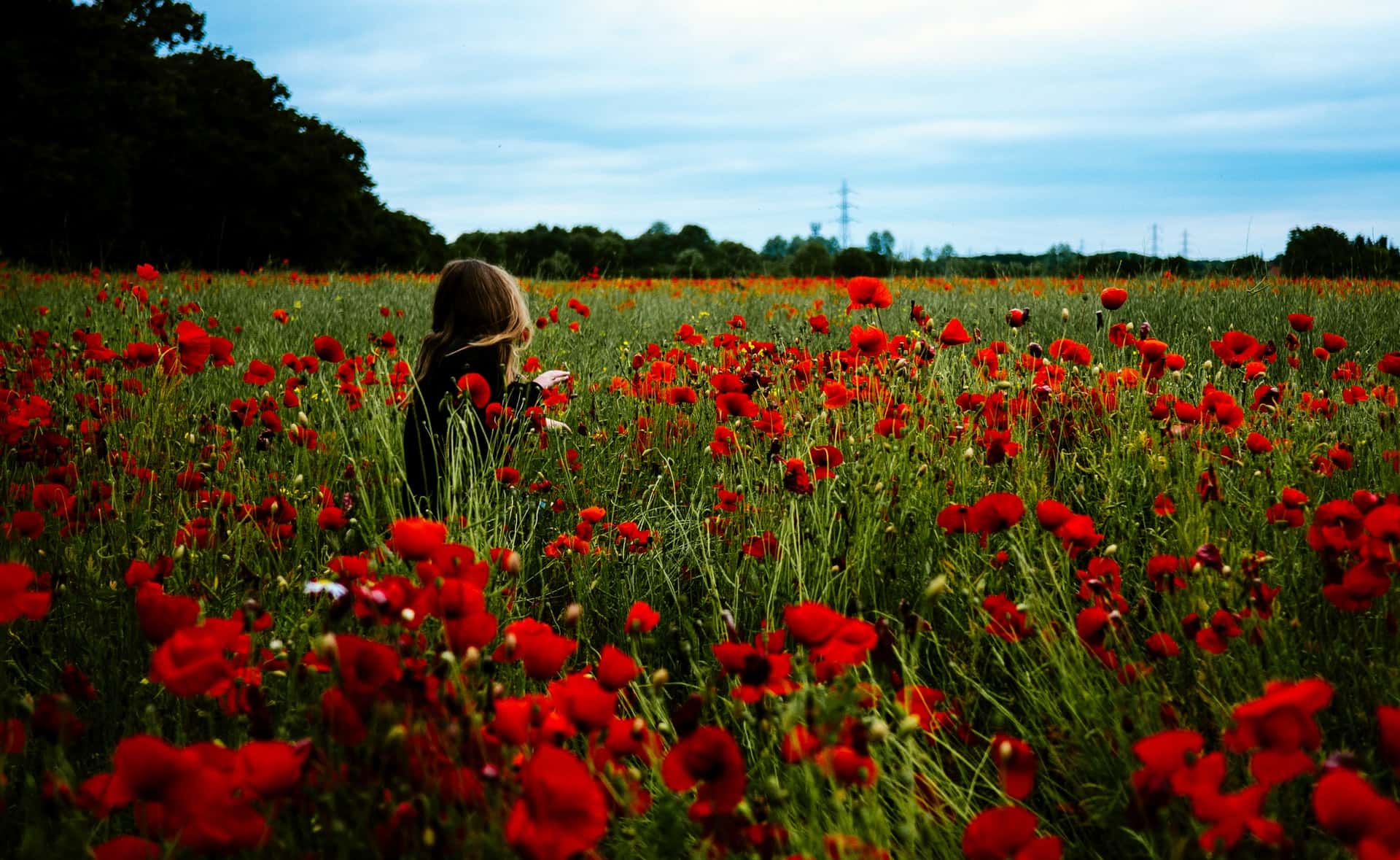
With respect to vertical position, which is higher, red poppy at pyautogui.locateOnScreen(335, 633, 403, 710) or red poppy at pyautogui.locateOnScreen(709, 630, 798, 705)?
red poppy at pyautogui.locateOnScreen(335, 633, 403, 710)

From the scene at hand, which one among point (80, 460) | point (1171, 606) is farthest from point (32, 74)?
point (1171, 606)

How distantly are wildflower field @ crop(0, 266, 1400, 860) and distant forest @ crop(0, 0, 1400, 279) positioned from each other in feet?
22.6

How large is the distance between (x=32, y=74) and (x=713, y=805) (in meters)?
23.9

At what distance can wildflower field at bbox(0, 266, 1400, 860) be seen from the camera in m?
1.00

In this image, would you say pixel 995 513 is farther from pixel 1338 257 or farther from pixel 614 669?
pixel 1338 257

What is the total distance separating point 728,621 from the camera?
1252mm

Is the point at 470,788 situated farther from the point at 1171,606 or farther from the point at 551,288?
the point at 551,288

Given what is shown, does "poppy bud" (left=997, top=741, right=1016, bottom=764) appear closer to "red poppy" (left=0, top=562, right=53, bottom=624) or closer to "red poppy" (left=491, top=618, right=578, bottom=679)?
"red poppy" (left=491, top=618, right=578, bottom=679)

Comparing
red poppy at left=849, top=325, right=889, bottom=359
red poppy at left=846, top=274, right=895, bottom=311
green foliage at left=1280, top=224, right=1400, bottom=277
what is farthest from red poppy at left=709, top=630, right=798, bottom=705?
green foliage at left=1280, top=224, right=1400, bottom=277

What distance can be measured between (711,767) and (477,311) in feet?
9.73

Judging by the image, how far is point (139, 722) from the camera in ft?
5.50

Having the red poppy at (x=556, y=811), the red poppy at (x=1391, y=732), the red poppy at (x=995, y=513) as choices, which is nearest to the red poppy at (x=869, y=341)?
the red poppy at (x=995, y=513)

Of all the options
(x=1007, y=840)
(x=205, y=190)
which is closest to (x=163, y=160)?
(x=205, y=190)

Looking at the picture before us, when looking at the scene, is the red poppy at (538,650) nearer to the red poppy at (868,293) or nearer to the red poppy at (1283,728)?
the red poppy at (1283,728)
